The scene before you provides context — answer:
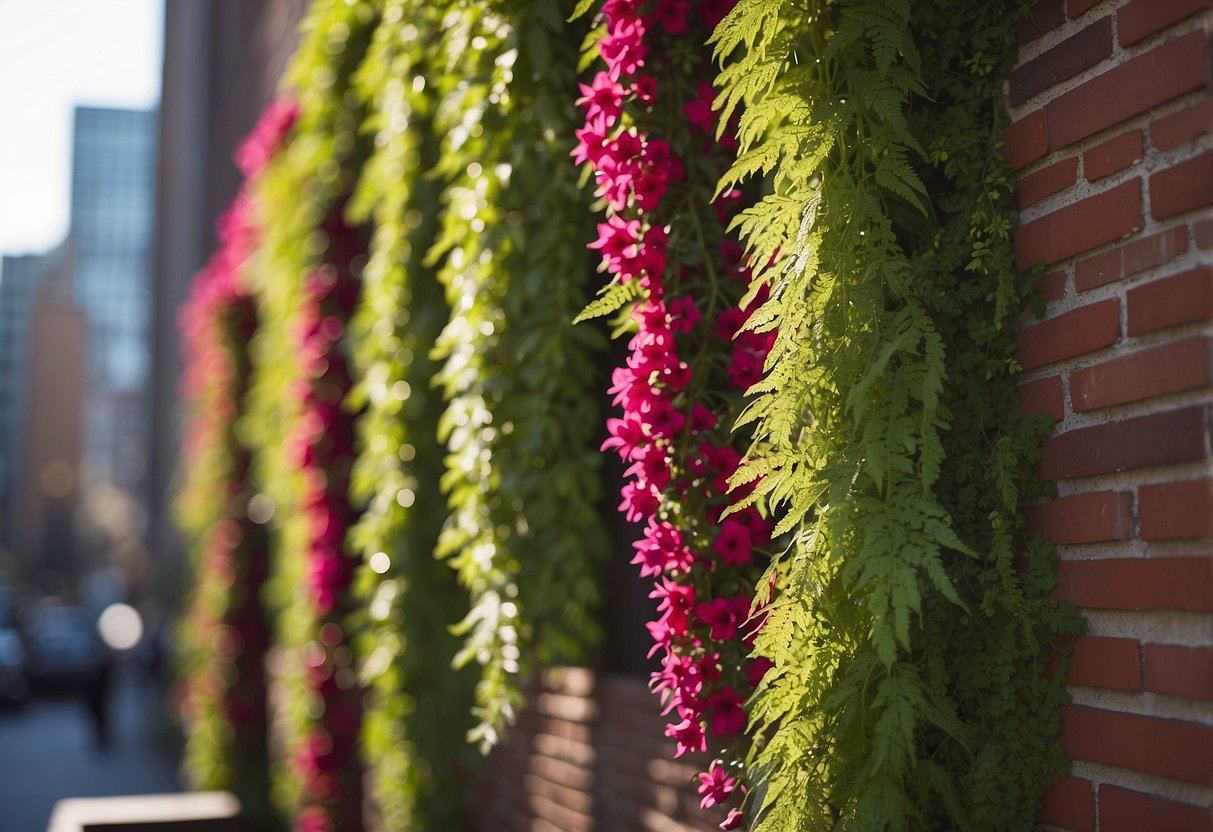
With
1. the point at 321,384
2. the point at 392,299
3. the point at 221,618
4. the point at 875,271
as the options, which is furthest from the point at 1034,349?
the point at 221,618

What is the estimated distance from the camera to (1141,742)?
81.4 inches

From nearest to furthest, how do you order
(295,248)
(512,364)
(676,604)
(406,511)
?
(676,604), (512,364), (406,511), (295,248)

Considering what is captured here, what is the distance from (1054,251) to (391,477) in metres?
3.44

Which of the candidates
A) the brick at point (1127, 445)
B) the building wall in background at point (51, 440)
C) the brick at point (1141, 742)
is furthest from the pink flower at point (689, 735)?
the building wall in background at point (51, 440)

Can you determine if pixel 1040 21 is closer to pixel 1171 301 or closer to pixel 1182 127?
pixel 1182 127

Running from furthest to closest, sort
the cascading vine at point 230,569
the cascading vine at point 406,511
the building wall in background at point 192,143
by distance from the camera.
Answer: the building wall in background at point 192,143, the cascading vine at point 230,569, the cascading vine at point 406,511

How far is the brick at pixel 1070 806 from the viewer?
2.19 metres

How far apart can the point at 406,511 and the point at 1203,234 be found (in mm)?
3775

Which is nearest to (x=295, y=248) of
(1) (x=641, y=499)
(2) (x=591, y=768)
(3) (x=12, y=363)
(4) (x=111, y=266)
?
(2) (x=591, y=768)

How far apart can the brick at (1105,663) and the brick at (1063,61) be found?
3.33ft

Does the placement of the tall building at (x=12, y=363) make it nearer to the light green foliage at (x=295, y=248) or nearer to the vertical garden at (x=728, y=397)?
the light green foliage at (x=295, y=248)

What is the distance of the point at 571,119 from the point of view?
12.3ft

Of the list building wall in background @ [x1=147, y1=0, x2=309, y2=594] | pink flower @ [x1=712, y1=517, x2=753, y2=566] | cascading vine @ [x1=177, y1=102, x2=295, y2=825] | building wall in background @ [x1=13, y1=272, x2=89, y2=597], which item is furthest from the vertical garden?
building wall in background @ [x1=13, y1=272, x2=89, y2=597]

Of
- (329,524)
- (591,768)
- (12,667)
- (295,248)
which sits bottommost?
(12,667)
